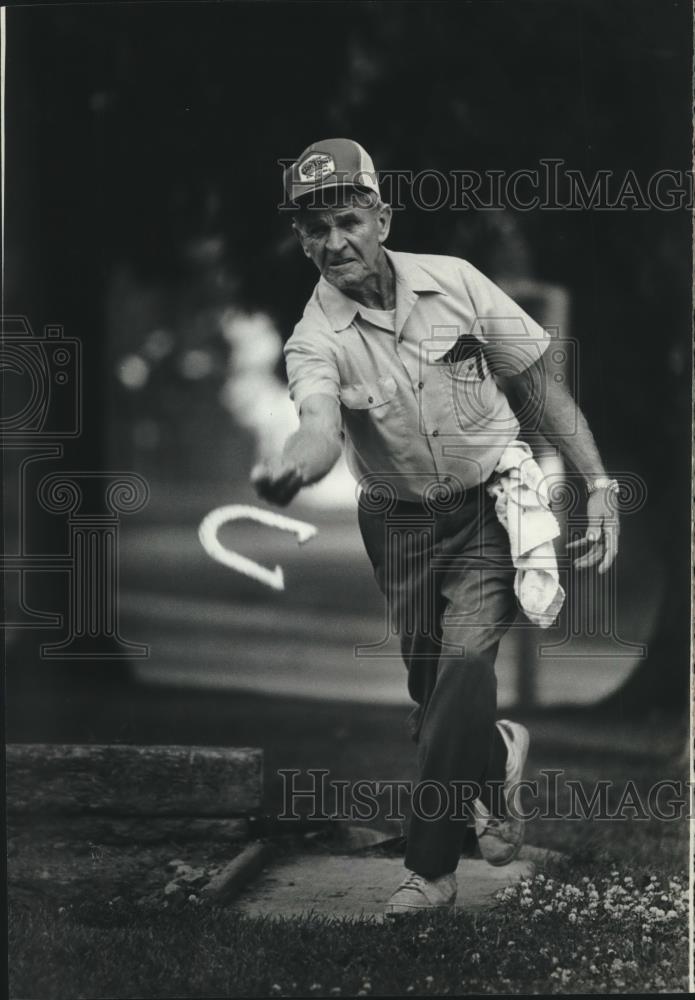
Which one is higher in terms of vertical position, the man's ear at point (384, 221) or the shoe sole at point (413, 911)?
the man's ear at point (384, 221)

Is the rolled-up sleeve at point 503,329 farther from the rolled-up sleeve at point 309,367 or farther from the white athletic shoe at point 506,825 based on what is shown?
the white athletic shoe at point 506,825

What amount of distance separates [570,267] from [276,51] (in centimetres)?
140

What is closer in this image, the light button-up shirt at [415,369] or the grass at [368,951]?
the grass at [368,951]

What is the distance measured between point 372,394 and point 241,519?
2.30 ft

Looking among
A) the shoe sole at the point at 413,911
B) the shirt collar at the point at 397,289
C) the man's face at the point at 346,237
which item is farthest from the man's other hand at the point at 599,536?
the shoe sole at the point at 413,911

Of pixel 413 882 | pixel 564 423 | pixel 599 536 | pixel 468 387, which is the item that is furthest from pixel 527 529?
pixel 413 882

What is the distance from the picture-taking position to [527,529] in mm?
4754

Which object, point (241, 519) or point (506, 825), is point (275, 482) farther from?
point (506, 825)

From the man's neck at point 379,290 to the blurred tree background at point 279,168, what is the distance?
12cm

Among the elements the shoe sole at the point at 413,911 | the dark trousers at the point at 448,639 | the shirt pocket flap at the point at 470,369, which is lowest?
the shoe sole at the point at 413,911

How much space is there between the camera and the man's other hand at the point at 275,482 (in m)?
4.79

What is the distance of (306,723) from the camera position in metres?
4.82

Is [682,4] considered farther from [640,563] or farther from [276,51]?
[640,563]

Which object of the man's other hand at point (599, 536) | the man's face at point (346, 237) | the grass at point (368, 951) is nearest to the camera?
the grass at point (368, 951)
